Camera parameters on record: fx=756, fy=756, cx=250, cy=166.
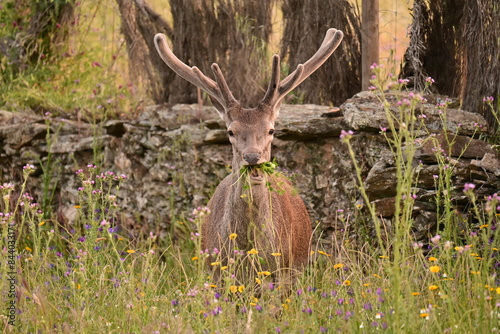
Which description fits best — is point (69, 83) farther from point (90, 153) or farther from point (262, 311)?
point (262, 311)

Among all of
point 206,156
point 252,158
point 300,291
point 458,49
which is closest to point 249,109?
point 252,158

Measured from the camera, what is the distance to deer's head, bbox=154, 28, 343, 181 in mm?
5141

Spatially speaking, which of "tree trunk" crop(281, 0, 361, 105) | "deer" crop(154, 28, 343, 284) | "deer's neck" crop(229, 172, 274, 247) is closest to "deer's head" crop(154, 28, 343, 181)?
"deer" crop(154, 28, 343, 284)

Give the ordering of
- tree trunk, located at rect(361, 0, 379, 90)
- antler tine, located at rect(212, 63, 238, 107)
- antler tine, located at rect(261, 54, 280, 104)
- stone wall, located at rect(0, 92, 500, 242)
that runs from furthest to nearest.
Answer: tree trunk, located at rect(361, 0, 379, 90) < stone wall, located at rect(0, 92, 500, 242) < antler tine, located at rect(212, 63, 238, 107) < antler tine, located at rect(261, 54, 280, 104)

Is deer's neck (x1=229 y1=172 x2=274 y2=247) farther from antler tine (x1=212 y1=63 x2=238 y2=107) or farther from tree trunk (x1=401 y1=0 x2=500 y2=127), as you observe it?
tree trunk (x1=401 y1=0 x2=500 y2=127)

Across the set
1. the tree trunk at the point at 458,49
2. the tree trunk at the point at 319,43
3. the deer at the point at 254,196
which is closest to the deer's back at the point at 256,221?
the deer at the point at 254,196

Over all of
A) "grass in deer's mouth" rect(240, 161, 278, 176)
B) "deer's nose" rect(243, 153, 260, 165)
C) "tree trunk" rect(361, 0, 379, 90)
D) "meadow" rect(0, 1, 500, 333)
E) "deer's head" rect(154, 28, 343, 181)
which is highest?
"tree trunk" rect(361, 0, 379, 90)

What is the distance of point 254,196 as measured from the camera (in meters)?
5.28

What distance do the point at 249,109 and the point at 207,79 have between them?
1.70 ft

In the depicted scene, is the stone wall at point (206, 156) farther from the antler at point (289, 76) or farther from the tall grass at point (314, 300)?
the tall grass at point (314, 300)

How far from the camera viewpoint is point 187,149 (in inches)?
308

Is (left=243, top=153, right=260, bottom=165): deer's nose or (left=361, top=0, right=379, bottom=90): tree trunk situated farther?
(left=361, top=0, right=379, bottom=90): tree trunk

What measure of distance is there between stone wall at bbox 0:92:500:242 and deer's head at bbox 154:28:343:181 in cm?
77

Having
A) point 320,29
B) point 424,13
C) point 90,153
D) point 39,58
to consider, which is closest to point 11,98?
point 39,58
